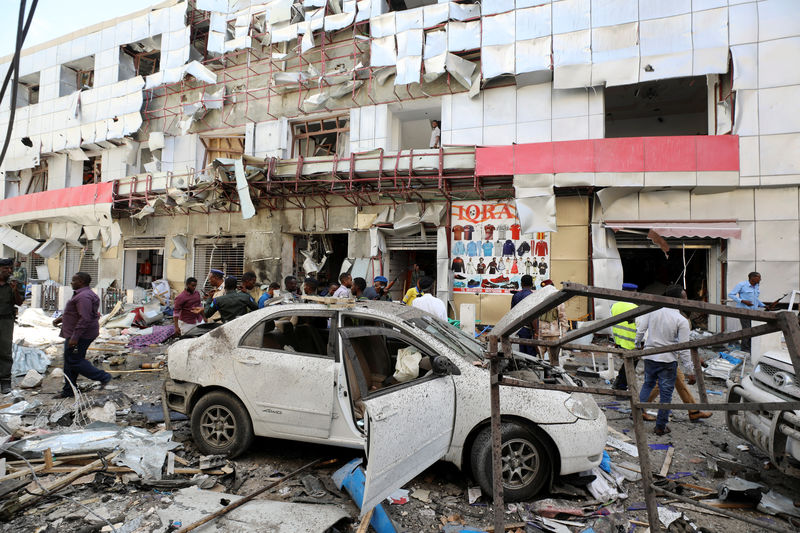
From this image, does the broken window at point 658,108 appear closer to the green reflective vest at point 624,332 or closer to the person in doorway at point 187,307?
the green reflective vest at point 624,332

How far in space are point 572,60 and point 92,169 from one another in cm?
1954

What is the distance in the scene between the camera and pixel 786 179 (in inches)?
350

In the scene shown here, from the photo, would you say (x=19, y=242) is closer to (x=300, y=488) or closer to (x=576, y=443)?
(x=300, y=488)

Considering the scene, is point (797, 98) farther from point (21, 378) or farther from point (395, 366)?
point (21, 378)

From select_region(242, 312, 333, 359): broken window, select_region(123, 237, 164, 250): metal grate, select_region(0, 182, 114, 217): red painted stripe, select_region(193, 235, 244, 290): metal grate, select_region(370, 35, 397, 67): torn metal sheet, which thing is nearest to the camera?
select_region(242, 312, 333, 359): broken window

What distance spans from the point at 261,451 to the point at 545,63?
10.5 m

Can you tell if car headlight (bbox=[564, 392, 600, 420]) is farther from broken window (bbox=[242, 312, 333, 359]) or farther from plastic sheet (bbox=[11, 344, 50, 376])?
plastic sheet (bbox=[11, 344, 50, 376])

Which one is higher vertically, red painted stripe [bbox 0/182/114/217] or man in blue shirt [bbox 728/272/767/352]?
red painted stripe [bbox 0/182/114/217]

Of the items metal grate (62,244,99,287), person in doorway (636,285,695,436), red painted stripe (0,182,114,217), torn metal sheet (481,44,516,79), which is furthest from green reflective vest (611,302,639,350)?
metal grate (62,244,99,287)

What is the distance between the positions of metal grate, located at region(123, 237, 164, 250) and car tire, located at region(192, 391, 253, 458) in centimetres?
1373

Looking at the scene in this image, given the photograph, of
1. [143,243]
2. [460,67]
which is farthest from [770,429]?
[143,243]

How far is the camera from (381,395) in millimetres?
2623

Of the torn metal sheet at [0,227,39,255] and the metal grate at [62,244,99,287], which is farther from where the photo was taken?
the metal grate at [62,244,99,287]

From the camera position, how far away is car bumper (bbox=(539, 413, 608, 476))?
10.7ft
